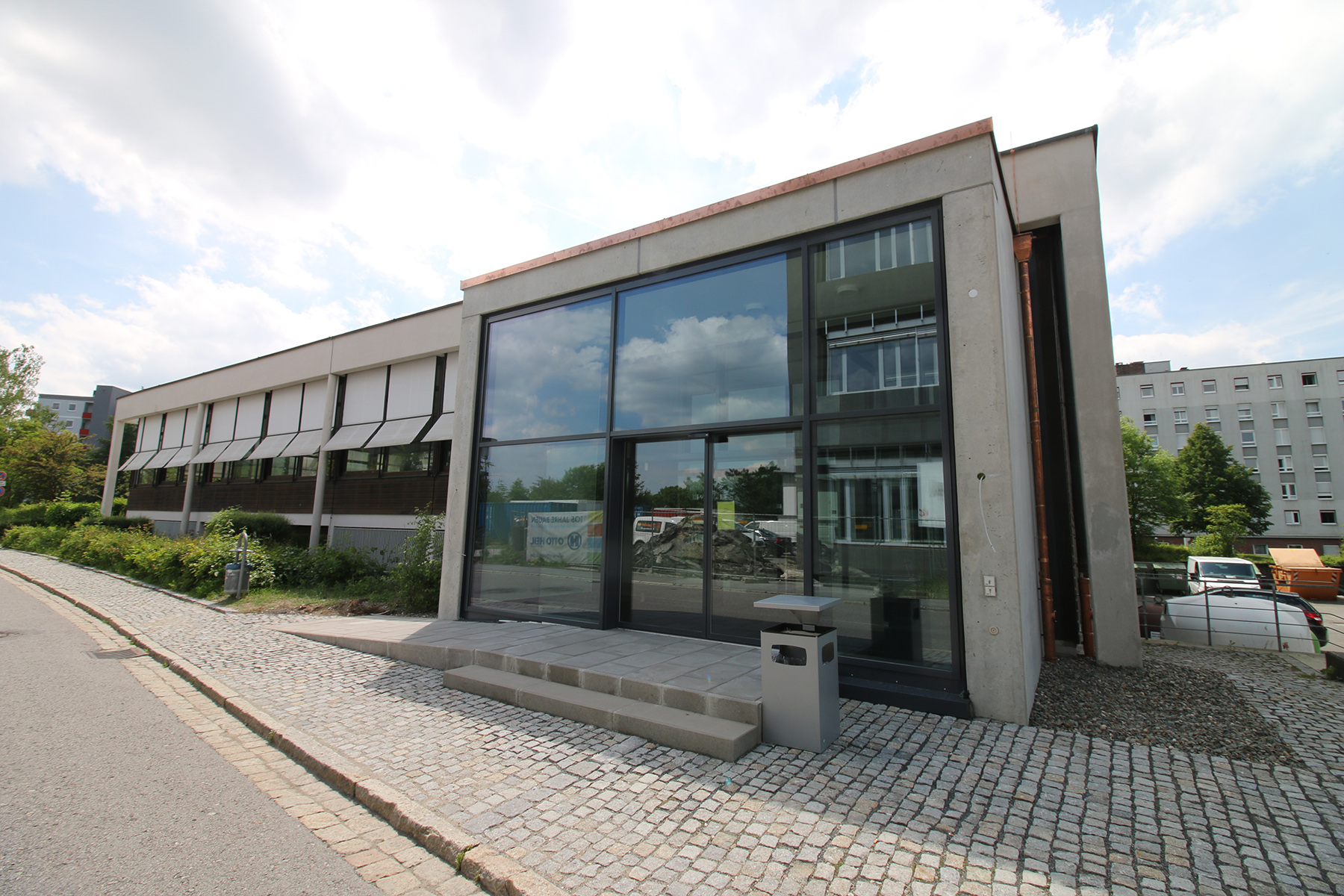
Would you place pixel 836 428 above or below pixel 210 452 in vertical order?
below

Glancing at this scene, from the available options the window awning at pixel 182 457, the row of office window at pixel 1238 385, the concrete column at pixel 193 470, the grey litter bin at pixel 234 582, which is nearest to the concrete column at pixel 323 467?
the grey litter bin at pixel 234 582

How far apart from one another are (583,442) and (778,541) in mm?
3157

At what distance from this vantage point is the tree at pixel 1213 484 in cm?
4278

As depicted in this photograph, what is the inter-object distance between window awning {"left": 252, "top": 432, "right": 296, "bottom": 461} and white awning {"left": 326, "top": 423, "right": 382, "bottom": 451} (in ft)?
8.77

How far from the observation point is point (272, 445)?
20016 mm

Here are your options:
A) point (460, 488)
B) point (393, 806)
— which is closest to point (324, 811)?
point (393, 806)

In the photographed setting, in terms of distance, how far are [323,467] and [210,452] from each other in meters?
8.47

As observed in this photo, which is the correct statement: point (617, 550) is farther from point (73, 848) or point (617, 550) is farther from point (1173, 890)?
point (1173, 890)

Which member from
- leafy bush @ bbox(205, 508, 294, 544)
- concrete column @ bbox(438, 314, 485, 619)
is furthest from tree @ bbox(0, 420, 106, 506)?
concrete column @ bbox(438, 314, 485, 619)

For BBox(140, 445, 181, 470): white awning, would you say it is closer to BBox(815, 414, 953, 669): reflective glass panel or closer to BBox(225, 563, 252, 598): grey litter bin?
BBox(225, 563, 252, 598): grey litter bin

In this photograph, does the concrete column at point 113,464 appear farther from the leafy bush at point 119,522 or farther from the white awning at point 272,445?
the white awning at point 272,445

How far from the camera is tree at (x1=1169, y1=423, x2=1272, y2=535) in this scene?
42781mm

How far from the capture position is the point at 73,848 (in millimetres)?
3096

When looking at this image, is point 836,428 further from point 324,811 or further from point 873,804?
point 324,811
